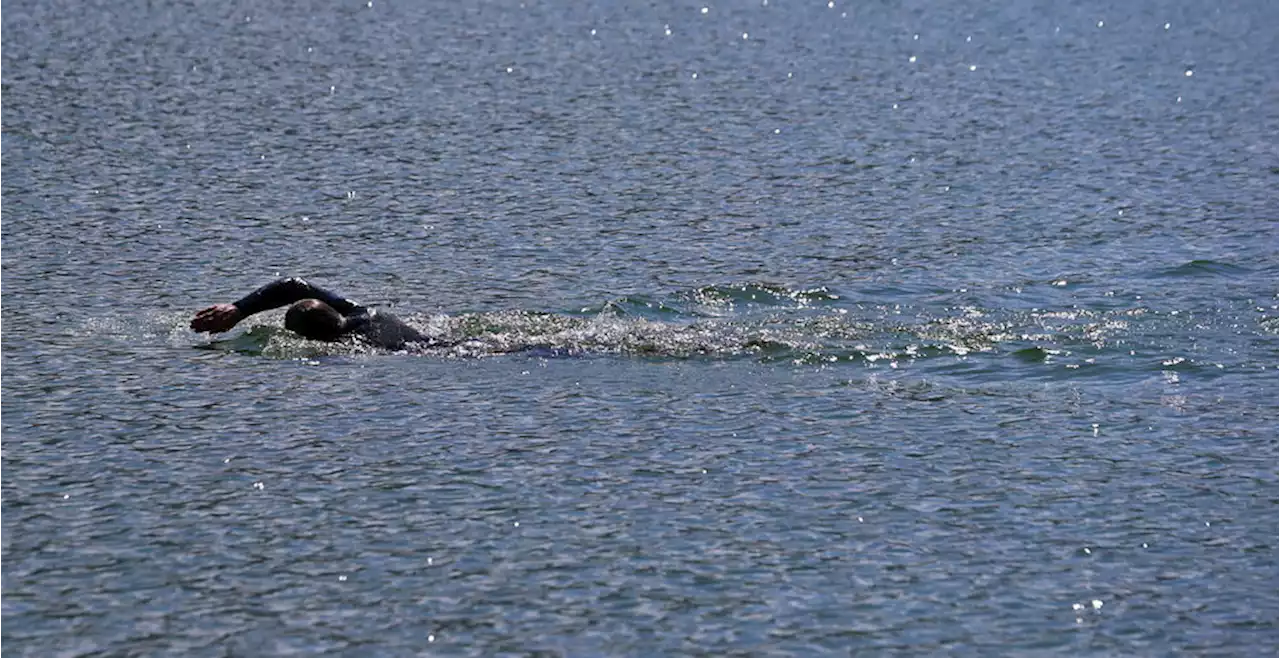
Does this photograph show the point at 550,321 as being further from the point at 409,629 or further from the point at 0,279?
the point at 409,629

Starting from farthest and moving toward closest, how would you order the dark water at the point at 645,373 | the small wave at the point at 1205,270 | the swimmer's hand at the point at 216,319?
the small wave at the point at 1205,270 → the swimmer's hand at the point at 216,319 → the dark water at the point at 645,373

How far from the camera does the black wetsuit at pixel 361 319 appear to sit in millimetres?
16516

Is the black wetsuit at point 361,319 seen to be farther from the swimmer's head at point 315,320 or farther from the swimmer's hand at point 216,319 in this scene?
the swimmer's hand at point 216,319

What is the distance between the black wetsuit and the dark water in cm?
22

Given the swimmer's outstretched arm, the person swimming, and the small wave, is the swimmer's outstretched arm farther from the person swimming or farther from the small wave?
the small wave

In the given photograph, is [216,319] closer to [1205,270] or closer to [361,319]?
[361,319]

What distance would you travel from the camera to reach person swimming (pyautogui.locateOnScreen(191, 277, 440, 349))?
16.5 meters

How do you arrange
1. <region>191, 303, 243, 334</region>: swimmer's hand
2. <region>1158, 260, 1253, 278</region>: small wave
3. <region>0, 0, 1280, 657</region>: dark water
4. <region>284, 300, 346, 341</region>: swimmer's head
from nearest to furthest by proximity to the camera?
1. <region>0, 0, 1280, 657</region>: dark water
2. <region>191, 303, 243, 334</region>: swimmer's hand
3. <region>284, 300, 346, 341</region>: swimmer's head
4. <region>1158, 260, 1253, 278</region>: small wave

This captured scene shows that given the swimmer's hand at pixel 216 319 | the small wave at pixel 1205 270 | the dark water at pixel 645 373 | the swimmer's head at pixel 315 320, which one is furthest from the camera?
the small wave at pixel 1205 270

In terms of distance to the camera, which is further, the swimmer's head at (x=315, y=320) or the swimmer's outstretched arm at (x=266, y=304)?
the swimmer's head at (x=315, y=320)

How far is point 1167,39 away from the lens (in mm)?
39375

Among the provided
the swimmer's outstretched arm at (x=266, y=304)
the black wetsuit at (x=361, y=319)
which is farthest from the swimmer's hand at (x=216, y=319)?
the black wetsuit at (x=361, y=319)

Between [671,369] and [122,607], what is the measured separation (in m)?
6.16

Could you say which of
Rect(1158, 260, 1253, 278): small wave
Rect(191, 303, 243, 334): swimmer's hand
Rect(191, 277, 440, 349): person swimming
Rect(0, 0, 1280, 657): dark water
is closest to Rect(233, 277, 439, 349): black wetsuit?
Rect(191, 277, 440, 349): person swimming
